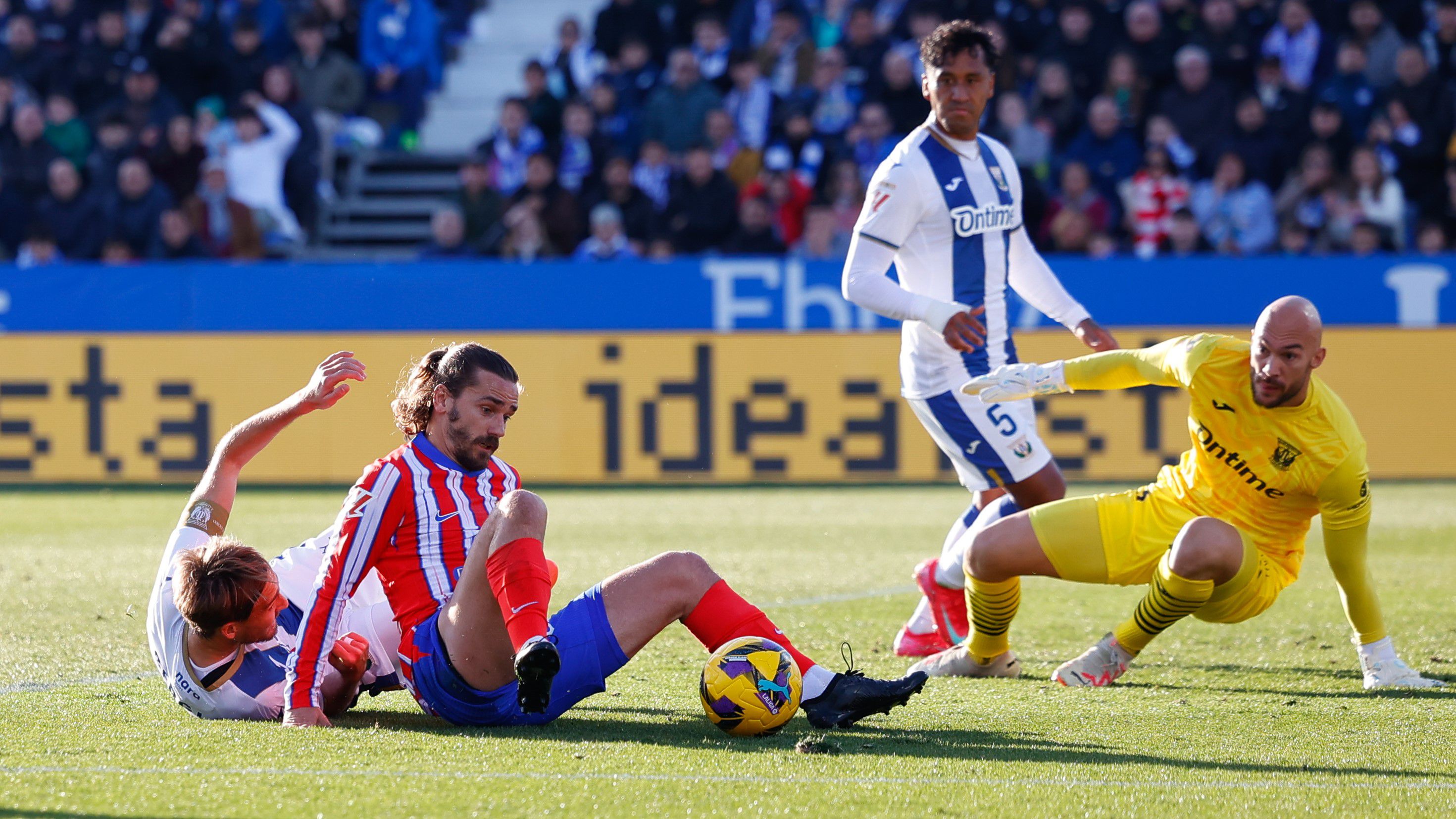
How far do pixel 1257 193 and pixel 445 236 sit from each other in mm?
7253

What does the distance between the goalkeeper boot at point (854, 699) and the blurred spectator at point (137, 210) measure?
12797mm

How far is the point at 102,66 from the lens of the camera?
57.6ft

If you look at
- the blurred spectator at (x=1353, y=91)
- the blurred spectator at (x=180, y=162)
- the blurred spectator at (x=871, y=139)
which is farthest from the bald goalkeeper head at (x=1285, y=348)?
the blurred spectator at (x=180, y=162)

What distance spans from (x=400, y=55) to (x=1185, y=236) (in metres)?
9.06

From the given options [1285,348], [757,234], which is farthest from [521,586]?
[757,234]

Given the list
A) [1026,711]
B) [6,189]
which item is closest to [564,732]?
[1026,711]

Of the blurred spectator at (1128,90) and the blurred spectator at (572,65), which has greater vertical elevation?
the blurred spectator at (572,65)

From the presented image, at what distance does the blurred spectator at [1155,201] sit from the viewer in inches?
549

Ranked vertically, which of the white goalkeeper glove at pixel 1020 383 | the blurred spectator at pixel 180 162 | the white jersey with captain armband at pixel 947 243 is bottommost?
the white goalkeeper glove at pixel 1020 383

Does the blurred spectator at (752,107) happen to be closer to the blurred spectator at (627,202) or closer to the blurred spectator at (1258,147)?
the blurred spectator at (627,202)

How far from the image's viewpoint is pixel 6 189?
16.2 metres

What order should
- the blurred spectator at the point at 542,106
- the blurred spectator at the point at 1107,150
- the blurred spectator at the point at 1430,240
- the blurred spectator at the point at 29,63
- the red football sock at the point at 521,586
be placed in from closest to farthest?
1. the red football sock at the point at 521,586
2. the blurred spectator at the point at 1430,240
3. the blurred spectator at the point at 1107,150
4. the blurred spectator at the point at 542,106
5. the blurred spectator at the point at 29,63

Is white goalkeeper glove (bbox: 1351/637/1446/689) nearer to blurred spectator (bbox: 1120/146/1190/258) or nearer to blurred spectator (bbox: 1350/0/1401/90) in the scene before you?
blurred spectator (bbox: 1120/146/1190/258)

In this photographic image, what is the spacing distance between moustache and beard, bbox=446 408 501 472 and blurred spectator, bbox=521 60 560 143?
12.4 meters
